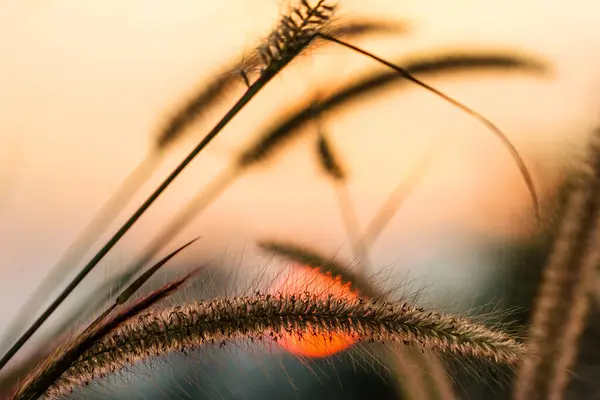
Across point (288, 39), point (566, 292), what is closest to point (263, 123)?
point (288, 39)

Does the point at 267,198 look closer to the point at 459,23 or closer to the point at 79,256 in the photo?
the point at 79,256

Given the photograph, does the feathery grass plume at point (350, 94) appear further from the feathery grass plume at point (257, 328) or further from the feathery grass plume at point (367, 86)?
the feathery grass plume at point (257, 328)

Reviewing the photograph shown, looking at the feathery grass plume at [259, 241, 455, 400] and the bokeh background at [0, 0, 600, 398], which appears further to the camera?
the bokeh background at [0, 0, 600, 398]

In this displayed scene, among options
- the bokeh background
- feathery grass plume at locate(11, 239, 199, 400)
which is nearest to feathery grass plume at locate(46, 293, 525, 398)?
feathery grass plume at locate(11, 239, 199, 400)

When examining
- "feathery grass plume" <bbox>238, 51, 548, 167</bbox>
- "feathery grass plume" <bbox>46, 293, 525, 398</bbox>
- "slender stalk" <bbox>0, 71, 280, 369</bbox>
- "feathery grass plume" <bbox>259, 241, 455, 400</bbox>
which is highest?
"slender stalk" <bbox>0, 71, 280, 369</bbox>

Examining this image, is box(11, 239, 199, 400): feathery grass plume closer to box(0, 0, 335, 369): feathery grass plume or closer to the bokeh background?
box(0, 0, 335, 369): feathery grass plume

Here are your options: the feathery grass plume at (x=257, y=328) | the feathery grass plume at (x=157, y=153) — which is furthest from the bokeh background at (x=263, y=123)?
the feathery grass plume at (x=257, y=328)

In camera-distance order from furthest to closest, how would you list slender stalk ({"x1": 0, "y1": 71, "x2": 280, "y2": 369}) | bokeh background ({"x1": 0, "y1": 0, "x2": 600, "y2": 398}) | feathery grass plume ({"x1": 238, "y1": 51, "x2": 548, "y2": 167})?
bokeh background ({"x1": 0, "y1": 0, "x2": 600, "y2": 398}) < feathery grass plume ({"x1": 238, "y1": 51, "x2": 548, "y2": 167}) < slender stalk ({"x1": 0, "y1": 71, "x2": 280, "y2": 369})
